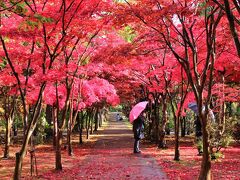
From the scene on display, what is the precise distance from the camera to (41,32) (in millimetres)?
10508

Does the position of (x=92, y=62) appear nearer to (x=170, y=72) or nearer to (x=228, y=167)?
(x=170, y=72)

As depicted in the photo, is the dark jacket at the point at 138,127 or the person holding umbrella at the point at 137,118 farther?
the dark jacket at the point at 138,127

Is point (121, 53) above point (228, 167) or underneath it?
above

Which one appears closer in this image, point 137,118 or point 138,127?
point 138,127

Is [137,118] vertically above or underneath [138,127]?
above

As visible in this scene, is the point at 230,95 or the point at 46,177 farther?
the point at 230,95

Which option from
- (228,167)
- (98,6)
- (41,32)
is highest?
(98,6)

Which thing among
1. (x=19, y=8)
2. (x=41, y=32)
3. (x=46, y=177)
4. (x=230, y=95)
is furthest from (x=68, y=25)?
(x=230, y=95)

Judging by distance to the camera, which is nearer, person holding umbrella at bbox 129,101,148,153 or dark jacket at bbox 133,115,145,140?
person holding umbrella at bbox 129,101,148,153

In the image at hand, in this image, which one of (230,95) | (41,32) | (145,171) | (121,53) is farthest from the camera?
(230,95)

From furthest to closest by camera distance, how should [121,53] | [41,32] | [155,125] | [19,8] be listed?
1. [155,125]
2. [121,53]
3. [41,32]
4. [19,8]

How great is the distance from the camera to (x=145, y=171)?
12414 mm

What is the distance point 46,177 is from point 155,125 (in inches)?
553

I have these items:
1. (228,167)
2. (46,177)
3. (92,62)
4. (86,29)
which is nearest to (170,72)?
(92,62)
